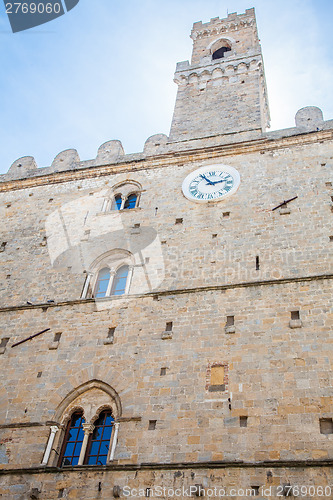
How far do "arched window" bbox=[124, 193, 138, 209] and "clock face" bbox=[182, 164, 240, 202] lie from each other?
1.46 meters

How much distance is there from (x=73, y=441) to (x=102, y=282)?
4.04 metres

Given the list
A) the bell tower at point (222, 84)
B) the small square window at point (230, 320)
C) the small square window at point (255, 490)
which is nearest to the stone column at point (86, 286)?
the small square window at point (230, 320)

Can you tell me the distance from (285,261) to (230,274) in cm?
120

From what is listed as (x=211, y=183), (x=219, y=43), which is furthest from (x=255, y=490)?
(x=219, y=43)

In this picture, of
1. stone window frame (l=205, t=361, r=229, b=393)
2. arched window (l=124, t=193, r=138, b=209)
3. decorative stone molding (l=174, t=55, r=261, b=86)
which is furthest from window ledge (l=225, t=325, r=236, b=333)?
decorative stone molding (l=174, t=55, r=261, b=86)

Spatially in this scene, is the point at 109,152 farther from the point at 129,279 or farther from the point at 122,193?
the point at 129,279

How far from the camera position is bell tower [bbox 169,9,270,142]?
1677cm

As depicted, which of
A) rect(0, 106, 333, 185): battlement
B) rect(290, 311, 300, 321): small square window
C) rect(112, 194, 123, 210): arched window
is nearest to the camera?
rect(290, 311, 300, 321): small square window

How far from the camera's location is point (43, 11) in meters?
13.9

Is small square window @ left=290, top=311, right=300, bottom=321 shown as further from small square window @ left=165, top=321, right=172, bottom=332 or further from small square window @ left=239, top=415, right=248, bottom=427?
small square window @ left=165, top=321, right=172, bottom=332

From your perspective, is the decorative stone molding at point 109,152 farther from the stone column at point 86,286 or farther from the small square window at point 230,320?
the small square window at point 230,320

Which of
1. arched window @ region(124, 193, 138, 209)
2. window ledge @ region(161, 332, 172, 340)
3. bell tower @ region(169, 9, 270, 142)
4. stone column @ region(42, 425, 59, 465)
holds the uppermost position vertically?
bell tower @ region(169, 9, 270, 142)

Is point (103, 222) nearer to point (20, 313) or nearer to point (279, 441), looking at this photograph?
point (20, 313)

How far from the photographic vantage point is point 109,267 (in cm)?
1336
